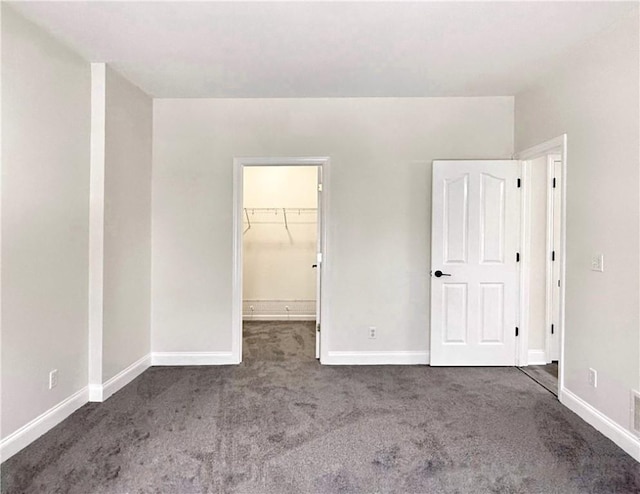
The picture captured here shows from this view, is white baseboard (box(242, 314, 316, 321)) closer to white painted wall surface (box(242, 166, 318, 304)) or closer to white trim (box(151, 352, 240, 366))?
white painted wall surface (box(242, 166, 318, 304))

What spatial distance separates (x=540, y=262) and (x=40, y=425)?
164 inches

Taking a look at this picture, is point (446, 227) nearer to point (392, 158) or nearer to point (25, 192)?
point (392, 158)

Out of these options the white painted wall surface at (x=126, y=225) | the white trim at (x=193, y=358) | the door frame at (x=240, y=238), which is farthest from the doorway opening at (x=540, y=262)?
the white painted wall surface at (x=126, y=225)

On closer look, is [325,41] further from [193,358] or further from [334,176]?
[193,358]

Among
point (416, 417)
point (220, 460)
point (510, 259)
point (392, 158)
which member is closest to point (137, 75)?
point (392, 158)

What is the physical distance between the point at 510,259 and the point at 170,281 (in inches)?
128

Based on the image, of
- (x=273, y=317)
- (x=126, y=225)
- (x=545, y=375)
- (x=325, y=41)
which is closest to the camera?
(x=325, y=41)

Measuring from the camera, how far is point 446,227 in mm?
3439

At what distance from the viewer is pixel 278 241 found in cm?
548

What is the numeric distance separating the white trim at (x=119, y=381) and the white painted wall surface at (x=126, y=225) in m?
0.05

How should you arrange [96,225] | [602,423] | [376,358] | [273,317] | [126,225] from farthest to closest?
[273,317]
[376,358]
[126,225]
[96,225]
[602,423]

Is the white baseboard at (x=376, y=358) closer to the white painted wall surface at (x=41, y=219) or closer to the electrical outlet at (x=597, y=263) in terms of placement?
the electrical outlet at (x=597, y=263)

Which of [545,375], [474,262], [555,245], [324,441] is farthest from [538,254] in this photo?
[324,441]

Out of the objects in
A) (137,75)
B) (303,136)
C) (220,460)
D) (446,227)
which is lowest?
(220,460)
